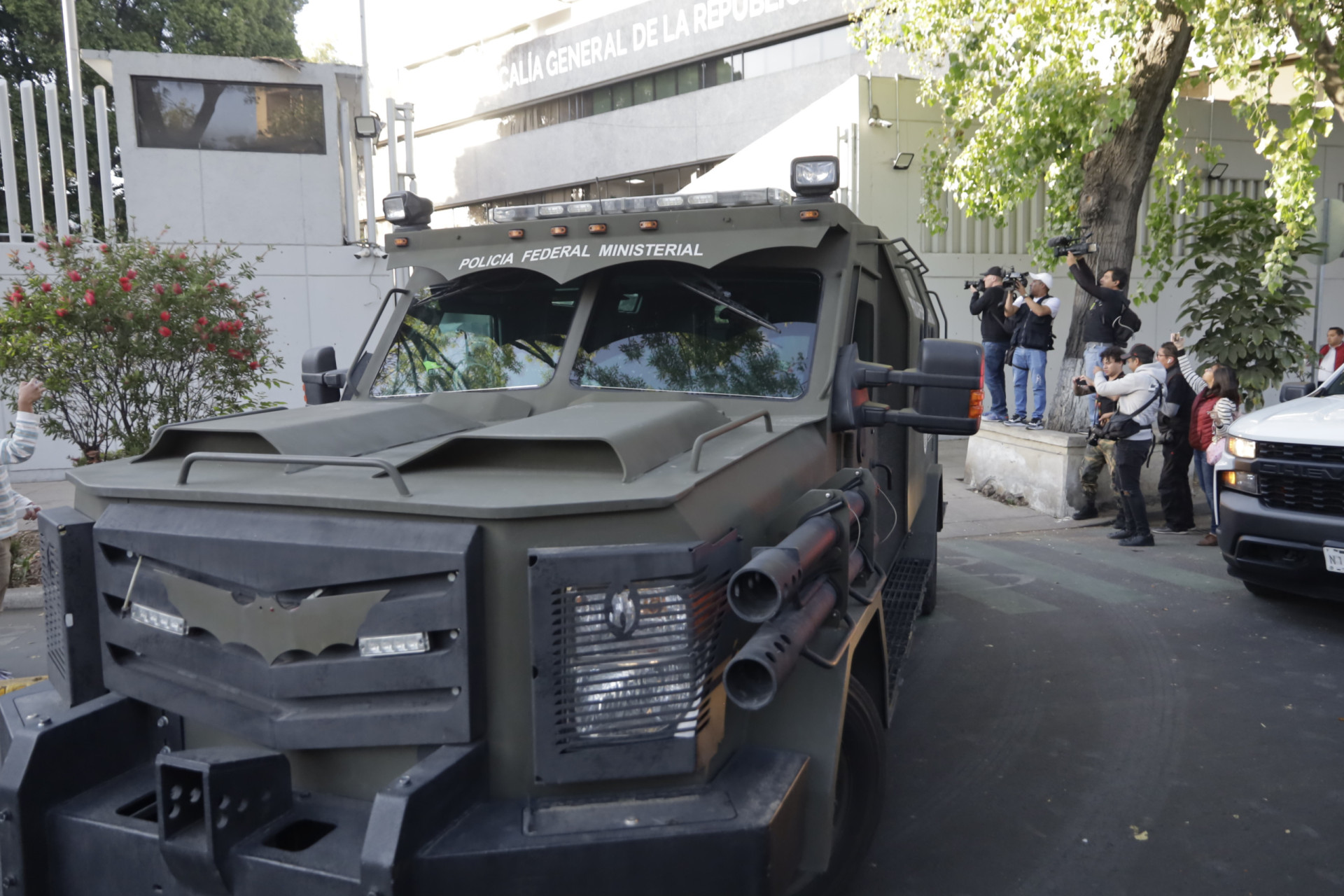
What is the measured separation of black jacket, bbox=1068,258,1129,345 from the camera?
10812mm

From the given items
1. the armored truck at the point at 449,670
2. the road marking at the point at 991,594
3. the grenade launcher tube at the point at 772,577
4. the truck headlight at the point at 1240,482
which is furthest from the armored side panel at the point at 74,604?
the truck headlight at the point at 1240,482

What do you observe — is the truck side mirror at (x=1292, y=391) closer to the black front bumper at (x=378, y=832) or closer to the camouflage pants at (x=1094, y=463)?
the camouflage pants at (x=1094, y=463)

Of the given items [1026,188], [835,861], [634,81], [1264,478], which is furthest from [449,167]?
[835,861]

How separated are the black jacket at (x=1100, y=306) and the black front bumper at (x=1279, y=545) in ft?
14.1

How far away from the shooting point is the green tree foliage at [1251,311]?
460 inches

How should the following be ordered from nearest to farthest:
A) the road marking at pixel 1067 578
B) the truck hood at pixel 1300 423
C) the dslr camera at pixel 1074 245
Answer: the truck hood at pixel 1300 423
the road marking at pixel 1067 578
the dslr camera at pixel 1074 245

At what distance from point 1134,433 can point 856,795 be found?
693 centimetres

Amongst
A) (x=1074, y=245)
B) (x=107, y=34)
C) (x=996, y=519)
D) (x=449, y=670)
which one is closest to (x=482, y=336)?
(x=449, y=670)

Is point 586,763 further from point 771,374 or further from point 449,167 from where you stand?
point 449,167

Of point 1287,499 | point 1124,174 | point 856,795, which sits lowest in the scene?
point 856,795

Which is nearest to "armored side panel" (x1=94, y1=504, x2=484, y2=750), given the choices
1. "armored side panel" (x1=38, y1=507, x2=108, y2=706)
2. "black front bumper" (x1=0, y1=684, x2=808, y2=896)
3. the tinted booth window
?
"black front bumper" (x1=0, y1=684, x2=808, y2=896)

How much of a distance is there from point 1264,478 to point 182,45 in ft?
98.0

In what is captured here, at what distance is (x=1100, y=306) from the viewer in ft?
35.8

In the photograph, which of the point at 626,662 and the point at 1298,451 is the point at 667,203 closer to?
the point at 626,662
